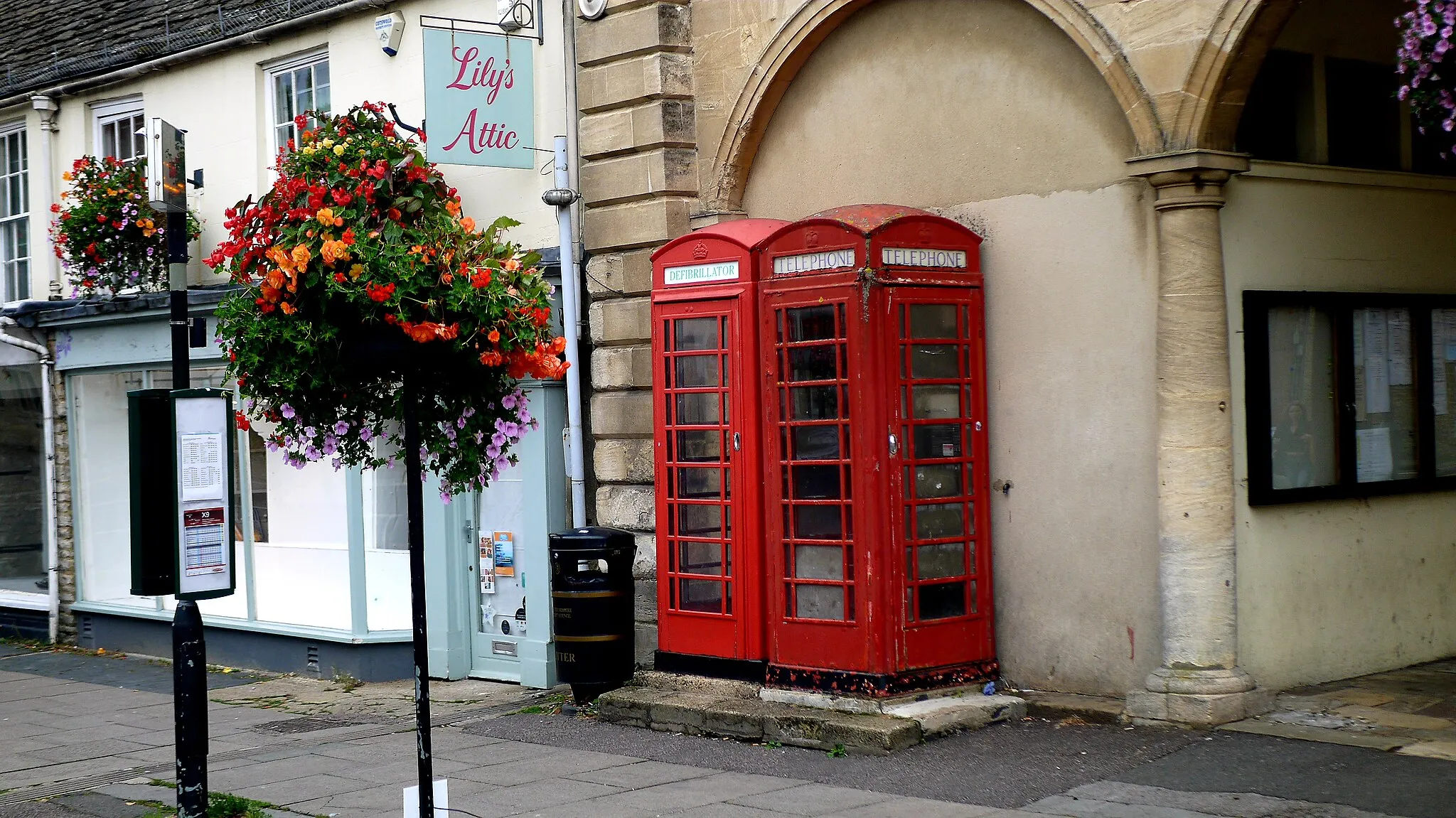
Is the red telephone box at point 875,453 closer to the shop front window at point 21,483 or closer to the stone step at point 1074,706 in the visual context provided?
the stone step at point 1074,706

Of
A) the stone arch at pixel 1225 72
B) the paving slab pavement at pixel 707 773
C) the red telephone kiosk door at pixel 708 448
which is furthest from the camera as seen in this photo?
the red telephone kiosk door at pixel 708 448

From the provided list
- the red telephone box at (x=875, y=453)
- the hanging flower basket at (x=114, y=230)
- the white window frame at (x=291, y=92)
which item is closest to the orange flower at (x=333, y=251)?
the red telephone box at (x=875, y=453)

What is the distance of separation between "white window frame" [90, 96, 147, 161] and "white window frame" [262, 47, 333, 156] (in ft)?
6.40

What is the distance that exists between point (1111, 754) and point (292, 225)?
15.9 feet

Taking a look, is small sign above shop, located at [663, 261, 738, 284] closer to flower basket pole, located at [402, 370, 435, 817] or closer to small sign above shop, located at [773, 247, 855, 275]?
small sign above shop, located at [773, 247, 855, 275]

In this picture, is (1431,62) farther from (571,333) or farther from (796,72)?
(571,333)

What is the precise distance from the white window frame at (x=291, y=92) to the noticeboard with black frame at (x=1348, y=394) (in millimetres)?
8494

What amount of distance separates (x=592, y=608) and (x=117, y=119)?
859cm

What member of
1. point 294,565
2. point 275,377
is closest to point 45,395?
point 294,565

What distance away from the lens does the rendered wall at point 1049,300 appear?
28.9 feet

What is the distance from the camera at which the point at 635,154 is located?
11344 mm

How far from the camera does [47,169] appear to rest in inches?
635

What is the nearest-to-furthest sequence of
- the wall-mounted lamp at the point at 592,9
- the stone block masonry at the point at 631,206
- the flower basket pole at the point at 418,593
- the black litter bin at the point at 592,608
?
1. the flower basket pole at the point at 418,593
2. the black litter bin at the point at 592,608
3. the stone block masonry at the point at 631,206
4. the wall-mounted lamp at the point at 592,9

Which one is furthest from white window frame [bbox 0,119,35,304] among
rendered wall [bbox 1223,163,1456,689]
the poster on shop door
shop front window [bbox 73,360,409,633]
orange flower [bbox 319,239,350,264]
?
rendered wall [bbox 1223,163,1456,689]
